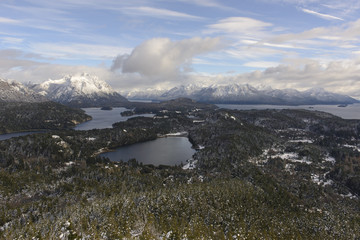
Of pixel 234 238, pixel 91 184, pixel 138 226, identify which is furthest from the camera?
pixel 91 184

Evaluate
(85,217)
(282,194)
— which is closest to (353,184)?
(282,194)

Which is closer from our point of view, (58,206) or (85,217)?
(85,217)

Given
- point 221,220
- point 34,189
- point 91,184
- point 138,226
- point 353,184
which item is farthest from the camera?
point 353,184

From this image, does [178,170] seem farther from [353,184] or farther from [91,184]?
[353,184]

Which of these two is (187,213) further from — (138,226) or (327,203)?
(327,203)

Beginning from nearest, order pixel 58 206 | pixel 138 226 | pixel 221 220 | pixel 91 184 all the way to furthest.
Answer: pixel 138 226
pixel 221 220
pixel 58 206
pixel 91 184

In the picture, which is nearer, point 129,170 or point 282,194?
point 282,194

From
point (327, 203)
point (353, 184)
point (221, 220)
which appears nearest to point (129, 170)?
point (221, 220)

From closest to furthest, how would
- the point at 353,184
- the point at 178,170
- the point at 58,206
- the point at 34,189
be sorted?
the point at 58,206 → the point at 34,189 → the point at 353,184 → the point at 178,170

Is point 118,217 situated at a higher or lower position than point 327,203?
higher
